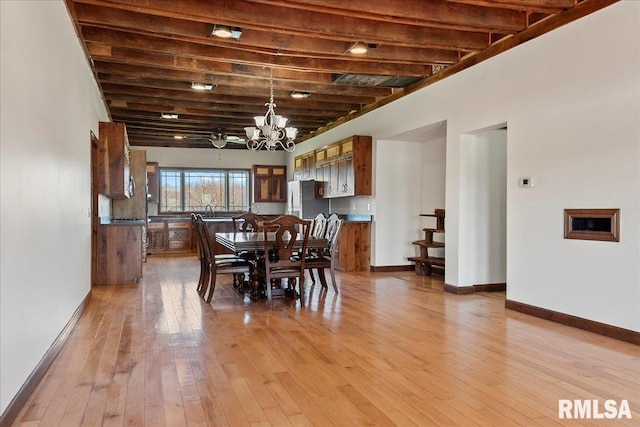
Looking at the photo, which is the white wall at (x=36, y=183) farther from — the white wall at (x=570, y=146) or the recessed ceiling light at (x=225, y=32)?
the white wall at (x=570, y=146)

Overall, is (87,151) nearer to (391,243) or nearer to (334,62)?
(334,62)

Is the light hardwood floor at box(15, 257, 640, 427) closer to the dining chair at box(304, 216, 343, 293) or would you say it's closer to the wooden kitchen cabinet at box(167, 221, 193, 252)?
the dining chair at box(304, 216, 343, 293)

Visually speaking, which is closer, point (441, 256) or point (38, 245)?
point (38, 245)

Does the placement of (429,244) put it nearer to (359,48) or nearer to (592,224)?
(592,224)

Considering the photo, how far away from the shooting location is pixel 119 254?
600 cm

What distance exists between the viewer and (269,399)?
7.83 ft

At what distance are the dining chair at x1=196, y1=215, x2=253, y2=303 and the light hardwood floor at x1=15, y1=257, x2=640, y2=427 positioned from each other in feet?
1.19

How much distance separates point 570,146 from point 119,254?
5.42m

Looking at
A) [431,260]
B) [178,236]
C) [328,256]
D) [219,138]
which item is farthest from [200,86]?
[178,236]

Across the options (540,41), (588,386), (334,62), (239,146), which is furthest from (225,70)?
(239,146)

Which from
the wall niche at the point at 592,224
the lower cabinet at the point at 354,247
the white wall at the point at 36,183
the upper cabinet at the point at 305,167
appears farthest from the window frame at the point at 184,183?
the wall niche at the point at 592,224

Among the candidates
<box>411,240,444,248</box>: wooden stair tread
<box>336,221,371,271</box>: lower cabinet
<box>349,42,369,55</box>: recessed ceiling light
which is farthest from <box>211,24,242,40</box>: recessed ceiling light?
<box>411,240,444,248</box>: wooden stair tread

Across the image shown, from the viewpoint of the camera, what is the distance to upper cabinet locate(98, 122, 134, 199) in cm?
589

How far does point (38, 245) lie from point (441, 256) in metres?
5.79
